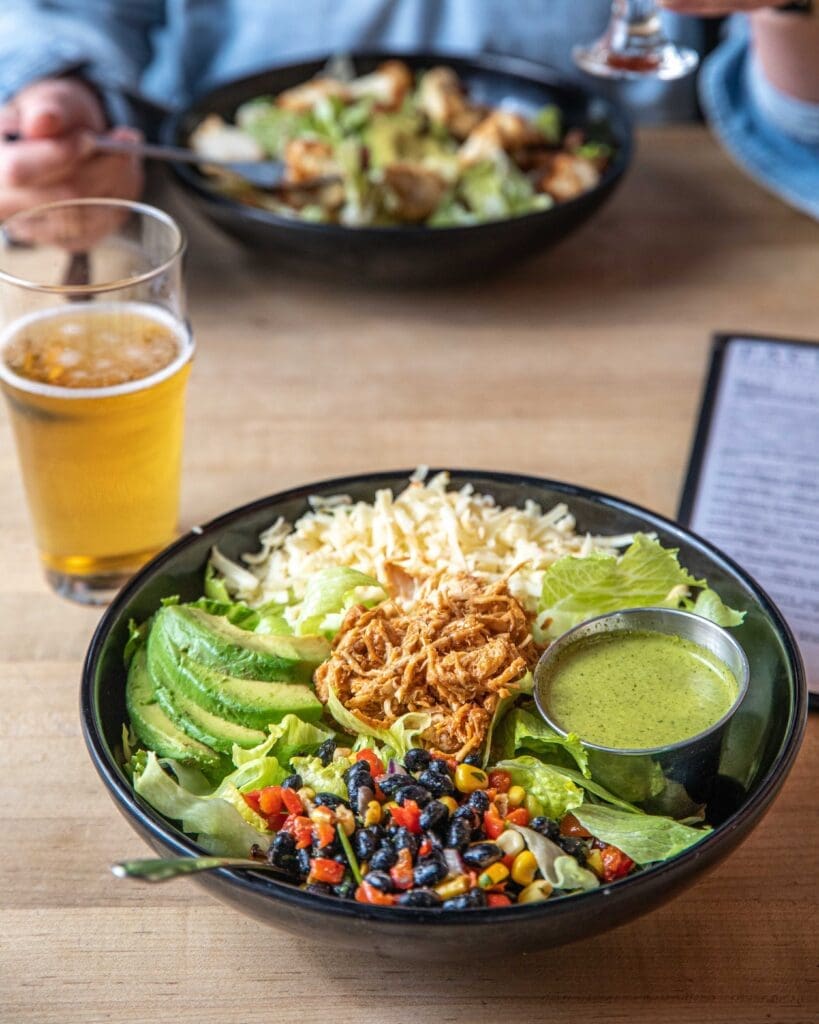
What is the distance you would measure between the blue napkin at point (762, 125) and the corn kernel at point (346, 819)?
2.26m

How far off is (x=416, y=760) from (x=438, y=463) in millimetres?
979

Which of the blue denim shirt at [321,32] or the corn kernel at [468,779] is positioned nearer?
the corn kernel at [468,779]

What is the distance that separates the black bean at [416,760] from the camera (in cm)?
148

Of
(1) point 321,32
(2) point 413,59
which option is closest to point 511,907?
(2) point 413,59

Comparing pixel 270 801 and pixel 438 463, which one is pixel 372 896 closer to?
pixel 270 801

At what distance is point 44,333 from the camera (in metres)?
1.93

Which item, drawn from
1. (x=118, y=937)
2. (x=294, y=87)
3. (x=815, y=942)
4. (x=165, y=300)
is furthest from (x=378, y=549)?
(x=294, y=87)

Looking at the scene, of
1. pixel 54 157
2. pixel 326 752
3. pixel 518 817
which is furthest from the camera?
pixel 54 157

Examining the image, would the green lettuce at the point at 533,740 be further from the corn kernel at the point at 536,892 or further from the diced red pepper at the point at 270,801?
the diced red pepper at the point at 270,801

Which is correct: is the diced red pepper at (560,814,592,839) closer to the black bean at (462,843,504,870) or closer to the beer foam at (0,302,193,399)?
the black bean at (462,843,504,870)

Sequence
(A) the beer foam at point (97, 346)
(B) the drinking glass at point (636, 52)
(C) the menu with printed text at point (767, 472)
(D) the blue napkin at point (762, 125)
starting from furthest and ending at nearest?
1. (D) the blue napkin at point (762, 125)
2. (B) the drinking glass at point (636, 52)
3. (C) the menu with printed text at point (767, 472)
4. (A) the beer foam at point (97, 346)

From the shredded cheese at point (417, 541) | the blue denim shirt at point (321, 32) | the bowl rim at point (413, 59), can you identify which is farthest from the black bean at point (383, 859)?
the blue denim shirt at point (321, 32)

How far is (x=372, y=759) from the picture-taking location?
150 centimetres

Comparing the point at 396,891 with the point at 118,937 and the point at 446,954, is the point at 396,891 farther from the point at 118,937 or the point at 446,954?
the point at 118,937
